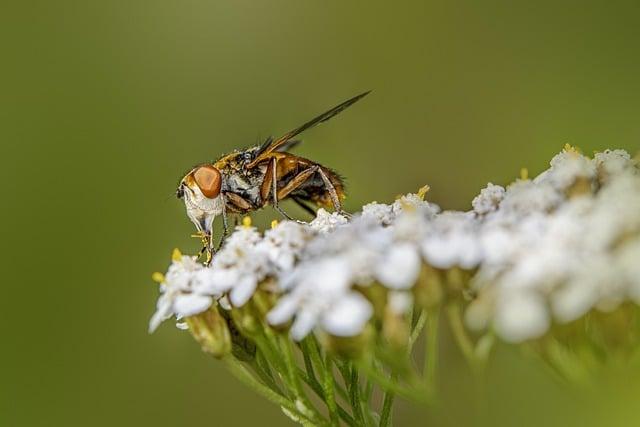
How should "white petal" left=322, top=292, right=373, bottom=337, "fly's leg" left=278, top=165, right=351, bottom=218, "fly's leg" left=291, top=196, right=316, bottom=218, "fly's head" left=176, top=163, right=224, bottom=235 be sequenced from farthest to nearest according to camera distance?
1. "fly's leg" left=291, top=196, right=316, bottom=218
2. "fly's leg" left=278, top=165, right=351, bottom=218
3. "fly's head" left=176, top=163, right=224, bottom=235
4. "white petal" left=322, top=292, right=373, bottom=337

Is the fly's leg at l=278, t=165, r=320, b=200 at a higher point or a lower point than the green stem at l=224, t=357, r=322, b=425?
higher

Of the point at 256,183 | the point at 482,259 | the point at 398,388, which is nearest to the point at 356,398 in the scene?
the point at 398,388

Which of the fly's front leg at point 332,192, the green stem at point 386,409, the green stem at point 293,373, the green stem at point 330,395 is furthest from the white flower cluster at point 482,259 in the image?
the fly's front leg at point 332,192

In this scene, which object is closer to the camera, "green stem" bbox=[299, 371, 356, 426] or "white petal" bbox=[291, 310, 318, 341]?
"white petal" bbox=[291, 310, 318, 341]

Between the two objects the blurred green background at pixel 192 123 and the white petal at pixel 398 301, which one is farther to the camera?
the blurred green background at pixel 192 123

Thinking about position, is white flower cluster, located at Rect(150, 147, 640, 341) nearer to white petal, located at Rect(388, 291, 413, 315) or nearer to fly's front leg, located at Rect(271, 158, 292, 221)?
white petal, located at Rect(388, 291, 413, 315)

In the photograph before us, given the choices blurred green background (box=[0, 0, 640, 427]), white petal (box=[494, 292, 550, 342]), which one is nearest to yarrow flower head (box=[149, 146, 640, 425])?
white petal (box=[494, 292, 550, 342])

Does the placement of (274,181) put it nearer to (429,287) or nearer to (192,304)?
(192,304)

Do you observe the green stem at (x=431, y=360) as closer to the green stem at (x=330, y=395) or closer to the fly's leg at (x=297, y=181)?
the green stem at (x=330, y=395)
